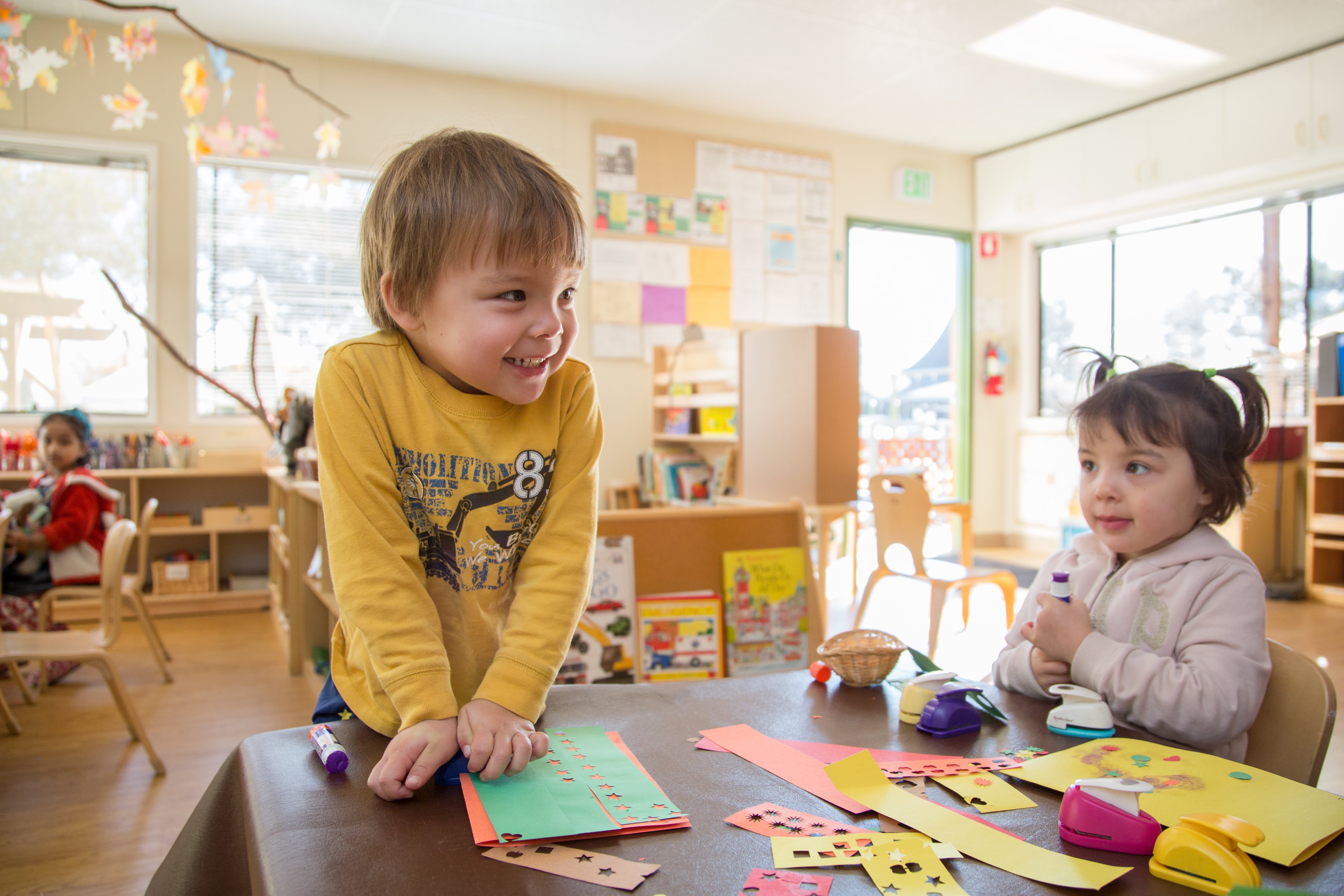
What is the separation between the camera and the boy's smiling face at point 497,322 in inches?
30.3

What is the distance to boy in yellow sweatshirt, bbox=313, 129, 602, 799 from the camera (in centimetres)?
74

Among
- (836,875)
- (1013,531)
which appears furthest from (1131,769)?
(1013,531)

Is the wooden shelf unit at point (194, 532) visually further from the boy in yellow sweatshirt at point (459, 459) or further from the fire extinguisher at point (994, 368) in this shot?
the fire extinguisher at point (994, 368)

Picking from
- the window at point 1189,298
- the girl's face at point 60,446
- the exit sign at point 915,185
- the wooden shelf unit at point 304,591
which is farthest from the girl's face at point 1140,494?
the exit sign at point 915,185

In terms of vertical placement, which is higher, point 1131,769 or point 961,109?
point 961,109

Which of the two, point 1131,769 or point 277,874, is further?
point 1131,769

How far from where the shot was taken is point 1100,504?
1081 millimetres

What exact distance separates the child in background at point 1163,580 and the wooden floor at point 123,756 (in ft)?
6.10

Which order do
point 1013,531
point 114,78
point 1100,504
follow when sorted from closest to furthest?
point 1100,504 → point 114,78 → point 1013,531

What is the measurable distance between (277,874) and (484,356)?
43 cm

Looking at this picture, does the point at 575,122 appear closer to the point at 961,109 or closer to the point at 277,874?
the point at 961,109

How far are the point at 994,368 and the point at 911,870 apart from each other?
21.9 ft

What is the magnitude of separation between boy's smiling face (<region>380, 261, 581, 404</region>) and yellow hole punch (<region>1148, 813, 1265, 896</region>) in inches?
22.9

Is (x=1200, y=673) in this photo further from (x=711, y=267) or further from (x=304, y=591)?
(x=711, y=267)
